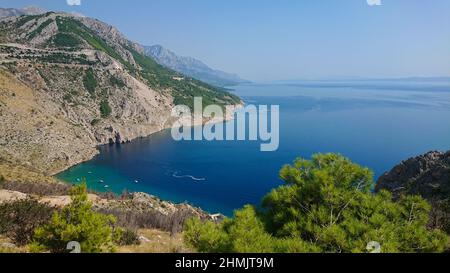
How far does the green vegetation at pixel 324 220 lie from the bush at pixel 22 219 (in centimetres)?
839

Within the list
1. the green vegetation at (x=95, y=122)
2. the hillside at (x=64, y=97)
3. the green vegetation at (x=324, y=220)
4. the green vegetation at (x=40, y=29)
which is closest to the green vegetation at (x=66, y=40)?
the hillside at (x=64, y=97)

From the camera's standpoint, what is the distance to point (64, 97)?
9725 centimetres

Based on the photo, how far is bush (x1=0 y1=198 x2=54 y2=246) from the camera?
14740 mm

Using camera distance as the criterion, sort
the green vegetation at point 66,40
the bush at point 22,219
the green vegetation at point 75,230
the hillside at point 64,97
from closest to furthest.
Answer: the green vegetation at point 75,230
the bush at point 22,219
the hillside at point 64,97
the green vegetation at point 66,40

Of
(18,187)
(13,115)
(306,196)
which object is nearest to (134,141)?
(13,115)

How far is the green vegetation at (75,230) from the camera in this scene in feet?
34.7

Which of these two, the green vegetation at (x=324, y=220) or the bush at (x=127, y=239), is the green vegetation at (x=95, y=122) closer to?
the bush at (x=127, y=239)

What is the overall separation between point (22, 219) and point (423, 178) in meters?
29.9

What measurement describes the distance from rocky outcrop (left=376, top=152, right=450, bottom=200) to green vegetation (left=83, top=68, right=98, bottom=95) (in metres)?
86.6

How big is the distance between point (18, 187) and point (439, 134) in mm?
94904

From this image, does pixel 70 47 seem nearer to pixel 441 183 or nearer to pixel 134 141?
pixel 134 141

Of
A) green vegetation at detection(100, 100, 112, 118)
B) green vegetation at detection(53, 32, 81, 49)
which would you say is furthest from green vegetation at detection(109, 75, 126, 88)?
green vegetation at detection(53, 32, 81, 49)

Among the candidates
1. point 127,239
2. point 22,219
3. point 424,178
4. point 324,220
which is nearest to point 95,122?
point 424,178

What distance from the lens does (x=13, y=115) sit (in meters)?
73.8
